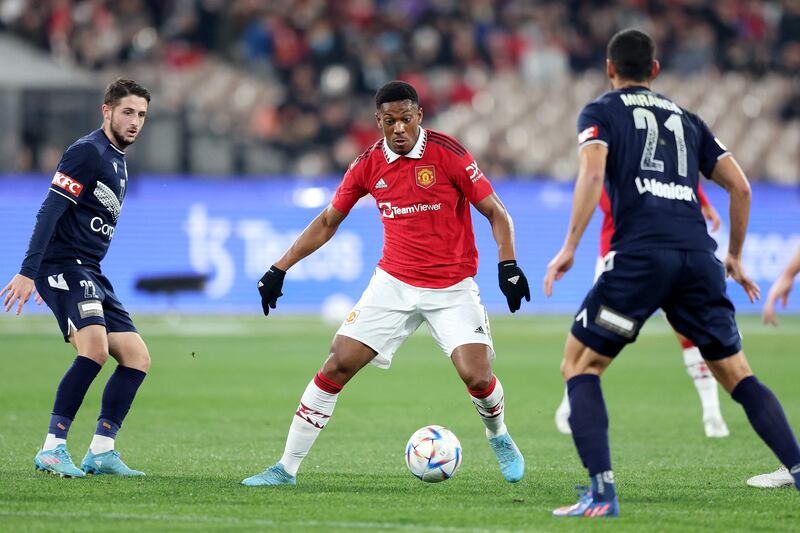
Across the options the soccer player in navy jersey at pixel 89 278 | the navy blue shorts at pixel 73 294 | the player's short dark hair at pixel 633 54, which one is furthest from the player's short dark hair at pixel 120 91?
the player's short dark hair at pixel 633 54

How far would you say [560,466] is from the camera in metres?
8.73

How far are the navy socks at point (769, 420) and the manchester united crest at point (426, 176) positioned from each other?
2.23 m

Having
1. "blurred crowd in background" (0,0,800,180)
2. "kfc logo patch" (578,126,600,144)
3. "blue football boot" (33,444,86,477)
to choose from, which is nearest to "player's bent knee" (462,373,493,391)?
"kfc logo patch" (578,126,600,144)

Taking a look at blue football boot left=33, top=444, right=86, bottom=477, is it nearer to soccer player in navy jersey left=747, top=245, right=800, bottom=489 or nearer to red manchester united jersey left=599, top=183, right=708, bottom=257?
red manchester united jersey left=599, top=183, right=708, bottom=257

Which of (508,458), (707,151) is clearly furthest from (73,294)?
(707,151)

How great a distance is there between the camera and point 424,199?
7820 millimetres

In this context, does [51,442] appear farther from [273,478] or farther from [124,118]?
Answer: [124,118]

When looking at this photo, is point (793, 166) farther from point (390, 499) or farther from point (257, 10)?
point (390, 499)

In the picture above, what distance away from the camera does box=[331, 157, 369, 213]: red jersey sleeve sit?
26.0 feet

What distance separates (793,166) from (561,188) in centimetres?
578

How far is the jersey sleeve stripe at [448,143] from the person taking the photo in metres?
7.86

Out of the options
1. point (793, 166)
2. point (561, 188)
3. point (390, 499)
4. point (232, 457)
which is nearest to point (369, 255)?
point (561, 188)

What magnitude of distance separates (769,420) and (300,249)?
302 centimetres

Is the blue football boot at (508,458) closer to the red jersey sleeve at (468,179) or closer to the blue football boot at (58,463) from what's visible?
the red jersey sleeve at (468,179)
